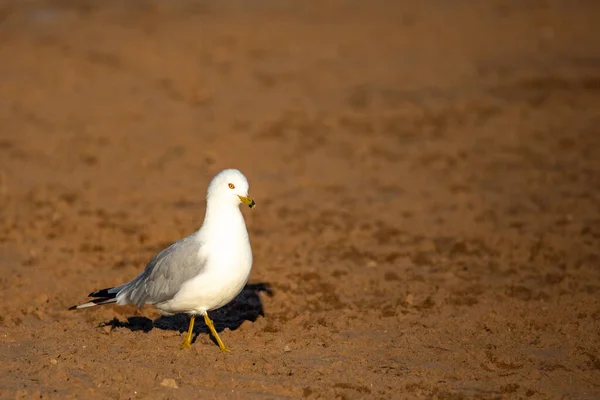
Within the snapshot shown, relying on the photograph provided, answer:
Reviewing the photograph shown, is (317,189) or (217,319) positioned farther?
(317,189)

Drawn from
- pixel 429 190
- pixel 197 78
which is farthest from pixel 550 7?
pixel 429 190

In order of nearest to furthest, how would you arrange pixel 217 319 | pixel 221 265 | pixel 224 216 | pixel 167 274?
pixel 221 265 → pixel 224 216 → pixel 167 274 → pixel 217 319

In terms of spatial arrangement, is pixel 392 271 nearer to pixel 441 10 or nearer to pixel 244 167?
pixel 244 167

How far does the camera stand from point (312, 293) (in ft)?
32.0

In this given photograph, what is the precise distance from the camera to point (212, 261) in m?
7.46

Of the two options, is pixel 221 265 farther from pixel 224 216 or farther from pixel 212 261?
pixel 224 216

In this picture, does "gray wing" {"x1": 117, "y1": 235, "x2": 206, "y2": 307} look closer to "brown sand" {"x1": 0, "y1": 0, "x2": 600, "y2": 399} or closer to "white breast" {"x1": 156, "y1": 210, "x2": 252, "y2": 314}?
"white breast" {"x1": 156, "y1": 210, "x2": 252, "y2": 314}

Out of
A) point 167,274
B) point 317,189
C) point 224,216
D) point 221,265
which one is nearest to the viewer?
point 221,265

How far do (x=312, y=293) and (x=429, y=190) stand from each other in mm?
4334

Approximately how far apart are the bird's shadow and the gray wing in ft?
2.13

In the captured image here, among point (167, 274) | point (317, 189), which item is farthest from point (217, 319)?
point (317, 189)

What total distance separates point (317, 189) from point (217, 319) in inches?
189

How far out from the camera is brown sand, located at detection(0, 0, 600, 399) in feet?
25.2

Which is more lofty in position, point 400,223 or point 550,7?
point 550,7
